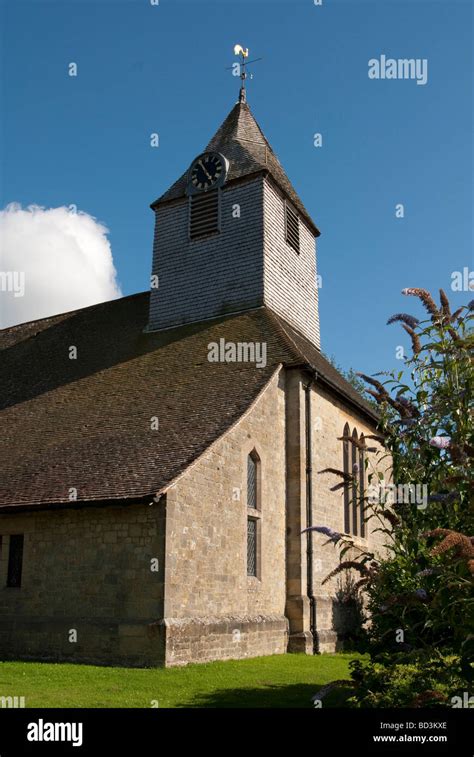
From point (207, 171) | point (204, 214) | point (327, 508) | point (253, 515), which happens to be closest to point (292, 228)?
point (204, 214)

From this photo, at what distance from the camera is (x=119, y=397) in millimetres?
17484

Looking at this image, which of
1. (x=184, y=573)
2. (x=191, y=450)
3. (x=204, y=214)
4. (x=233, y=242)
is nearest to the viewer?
(x=184, y=573)

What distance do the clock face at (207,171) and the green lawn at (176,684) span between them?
47.8 ft

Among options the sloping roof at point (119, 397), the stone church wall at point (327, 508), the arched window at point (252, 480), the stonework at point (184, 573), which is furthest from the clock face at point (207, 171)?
the arched window at point (252, 480)

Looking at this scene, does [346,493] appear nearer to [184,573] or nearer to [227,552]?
[227,552]

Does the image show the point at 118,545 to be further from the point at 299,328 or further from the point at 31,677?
the point at 299,328

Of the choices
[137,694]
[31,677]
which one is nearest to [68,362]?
[31,677]

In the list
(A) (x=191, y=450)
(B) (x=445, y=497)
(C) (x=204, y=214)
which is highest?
(C) (x=204, y=214)

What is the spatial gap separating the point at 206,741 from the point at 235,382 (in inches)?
424

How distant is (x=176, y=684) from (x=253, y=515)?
537 cm

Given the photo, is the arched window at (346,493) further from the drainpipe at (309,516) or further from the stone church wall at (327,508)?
the drainpipe at (309,516)

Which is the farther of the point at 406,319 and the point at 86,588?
the point at 86,588

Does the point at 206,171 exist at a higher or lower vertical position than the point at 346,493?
higher

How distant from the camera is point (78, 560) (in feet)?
44.1
